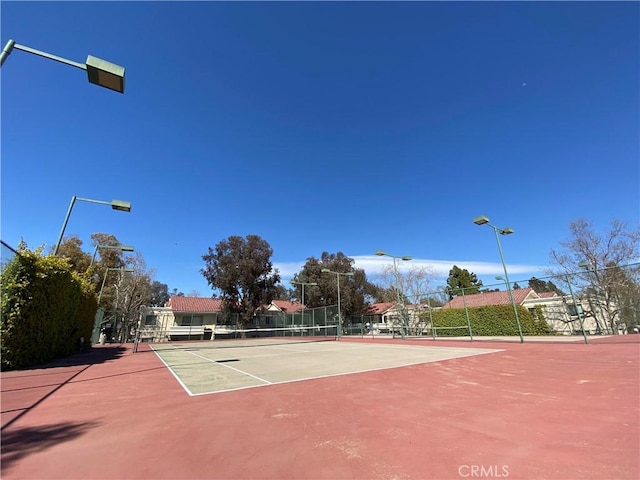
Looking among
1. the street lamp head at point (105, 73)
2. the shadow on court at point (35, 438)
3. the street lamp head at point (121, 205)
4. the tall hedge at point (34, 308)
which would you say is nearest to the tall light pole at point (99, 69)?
the street lamp head at point (105, 73)

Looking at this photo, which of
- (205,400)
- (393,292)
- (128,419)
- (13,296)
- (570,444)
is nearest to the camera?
(570,444)

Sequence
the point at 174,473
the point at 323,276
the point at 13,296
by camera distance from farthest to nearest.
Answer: the point at 323,276 < the point at 13,296 < the point at 174,473

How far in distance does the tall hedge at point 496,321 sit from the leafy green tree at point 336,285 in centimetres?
1540

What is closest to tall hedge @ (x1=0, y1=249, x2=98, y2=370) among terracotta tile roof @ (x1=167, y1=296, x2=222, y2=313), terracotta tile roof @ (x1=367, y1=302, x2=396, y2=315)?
terracotta tile roof @ (x1=167, y1=296, x2=222, y2=313)

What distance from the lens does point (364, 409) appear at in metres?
4.88

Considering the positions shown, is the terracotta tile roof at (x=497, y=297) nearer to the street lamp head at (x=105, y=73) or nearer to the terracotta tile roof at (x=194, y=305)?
the terracotta tile roof at (x=194, y=305)

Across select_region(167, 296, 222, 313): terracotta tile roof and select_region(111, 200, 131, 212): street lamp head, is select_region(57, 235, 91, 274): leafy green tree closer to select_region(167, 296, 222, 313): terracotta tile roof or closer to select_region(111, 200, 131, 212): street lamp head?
select_region(167, 296, 222, 313): terracotta tile roof

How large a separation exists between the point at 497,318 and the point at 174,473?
85.5ft

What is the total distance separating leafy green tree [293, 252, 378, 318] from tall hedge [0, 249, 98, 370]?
30.8 meters

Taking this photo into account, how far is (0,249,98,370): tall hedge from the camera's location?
838 cm

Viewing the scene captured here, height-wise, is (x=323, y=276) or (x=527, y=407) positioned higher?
(x=323, y=276)

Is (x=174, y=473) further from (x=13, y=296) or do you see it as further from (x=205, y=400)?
(x=13, y=296)

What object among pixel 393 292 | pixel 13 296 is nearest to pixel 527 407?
pixel 13 296

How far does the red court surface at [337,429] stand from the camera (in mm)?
2938
